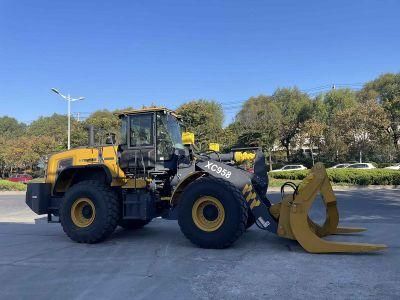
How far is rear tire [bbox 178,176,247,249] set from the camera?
7.58m

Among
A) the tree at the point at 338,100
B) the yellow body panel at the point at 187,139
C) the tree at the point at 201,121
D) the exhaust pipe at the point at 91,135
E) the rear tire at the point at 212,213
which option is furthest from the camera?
the tree at the point at 338,100

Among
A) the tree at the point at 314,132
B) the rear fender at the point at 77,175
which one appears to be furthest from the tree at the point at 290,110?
the rear fender at the point at 77,175

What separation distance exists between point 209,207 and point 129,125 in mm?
2728

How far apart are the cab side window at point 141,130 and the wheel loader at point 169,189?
22 millimetres

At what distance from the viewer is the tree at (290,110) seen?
5366 centimetres

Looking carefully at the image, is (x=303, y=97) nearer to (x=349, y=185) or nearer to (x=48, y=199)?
(x=349, y=185)

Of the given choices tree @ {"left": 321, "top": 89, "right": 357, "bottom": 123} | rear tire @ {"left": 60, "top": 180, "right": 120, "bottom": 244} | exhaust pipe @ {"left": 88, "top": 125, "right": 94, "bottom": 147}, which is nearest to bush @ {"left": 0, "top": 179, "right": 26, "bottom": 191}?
exhaust pipe @ {"left": 88, "top": 125, "right": 94, "bottom": 147}

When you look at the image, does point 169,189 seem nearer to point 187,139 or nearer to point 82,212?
point 187,139

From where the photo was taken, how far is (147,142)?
9.09m

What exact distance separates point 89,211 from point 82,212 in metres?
0.17

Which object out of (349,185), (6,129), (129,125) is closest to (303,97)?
(349,185)

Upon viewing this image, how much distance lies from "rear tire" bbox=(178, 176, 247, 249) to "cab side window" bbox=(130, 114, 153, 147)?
168 cm

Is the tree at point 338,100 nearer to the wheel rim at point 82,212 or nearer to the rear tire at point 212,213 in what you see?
the wheel rim at point 82,212

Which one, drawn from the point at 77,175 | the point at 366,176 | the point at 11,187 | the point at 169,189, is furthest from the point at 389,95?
the point at 77,175
